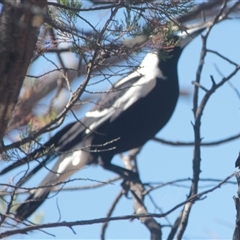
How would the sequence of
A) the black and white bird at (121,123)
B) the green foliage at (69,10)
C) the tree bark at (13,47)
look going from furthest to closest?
the black and white bird at (121,123) → the green foliage at (69,10) → the tree bark at (13,47)

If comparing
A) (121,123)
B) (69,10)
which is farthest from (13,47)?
(121,123)

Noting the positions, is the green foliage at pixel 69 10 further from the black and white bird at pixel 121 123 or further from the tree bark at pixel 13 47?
the black and white bird at pixel 121 123

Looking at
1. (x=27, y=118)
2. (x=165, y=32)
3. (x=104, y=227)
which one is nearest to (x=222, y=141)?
(x=104, y=227)

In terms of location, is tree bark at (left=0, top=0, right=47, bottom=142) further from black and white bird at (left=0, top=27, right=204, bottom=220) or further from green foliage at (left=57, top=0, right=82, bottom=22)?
black and white bird at (left=0, top=27, right=204, bottom=220)

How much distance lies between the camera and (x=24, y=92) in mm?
2953

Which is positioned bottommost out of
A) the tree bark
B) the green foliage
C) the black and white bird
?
the tree bark

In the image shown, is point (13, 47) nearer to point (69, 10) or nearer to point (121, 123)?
point (69, 10)

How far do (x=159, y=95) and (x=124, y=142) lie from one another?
344 millimetres

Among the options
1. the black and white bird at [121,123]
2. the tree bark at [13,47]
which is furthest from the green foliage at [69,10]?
the black and white bird at [121,123]

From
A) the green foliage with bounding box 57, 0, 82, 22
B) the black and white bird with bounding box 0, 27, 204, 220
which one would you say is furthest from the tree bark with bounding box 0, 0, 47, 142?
the black and white bird with bounding box 0, 27, 204, 220

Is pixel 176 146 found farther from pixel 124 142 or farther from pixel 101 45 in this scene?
pixel 101 45

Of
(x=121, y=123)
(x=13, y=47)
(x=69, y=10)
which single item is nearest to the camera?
(x=13, y=47)

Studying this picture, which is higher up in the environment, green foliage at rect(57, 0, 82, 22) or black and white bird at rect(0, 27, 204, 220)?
black and white bird at rect(0, 27, 204, 220)

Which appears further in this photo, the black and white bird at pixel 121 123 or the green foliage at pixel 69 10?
the black and white bird at pixel 121 123
